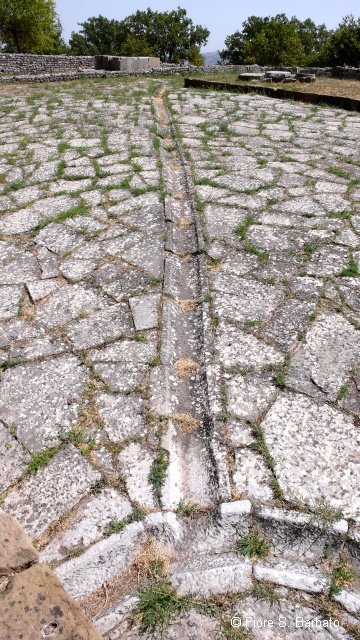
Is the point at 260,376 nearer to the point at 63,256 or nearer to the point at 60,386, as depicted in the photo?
the point at 60,386

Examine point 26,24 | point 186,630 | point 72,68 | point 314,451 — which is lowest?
point 186,630

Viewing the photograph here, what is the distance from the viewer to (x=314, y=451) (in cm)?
206

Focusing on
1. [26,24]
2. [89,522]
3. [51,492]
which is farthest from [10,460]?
[26,24]

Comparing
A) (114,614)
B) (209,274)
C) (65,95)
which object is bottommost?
(114,614)

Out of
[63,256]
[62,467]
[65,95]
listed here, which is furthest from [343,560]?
[65,95]

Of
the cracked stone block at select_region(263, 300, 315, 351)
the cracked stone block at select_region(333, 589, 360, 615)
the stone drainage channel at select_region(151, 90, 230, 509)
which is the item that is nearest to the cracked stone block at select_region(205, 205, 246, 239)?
the stone drainage channel at select_region(151, 90, 230, 509)

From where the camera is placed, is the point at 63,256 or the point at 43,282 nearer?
the point at 43,282

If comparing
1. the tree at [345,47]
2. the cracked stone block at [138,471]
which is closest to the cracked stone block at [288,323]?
the cracked stone block at [138,471]

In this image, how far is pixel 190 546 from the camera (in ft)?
5.82

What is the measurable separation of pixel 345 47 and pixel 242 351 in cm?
2735

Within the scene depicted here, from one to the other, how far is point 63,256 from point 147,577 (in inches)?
100

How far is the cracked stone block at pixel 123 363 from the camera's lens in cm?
244

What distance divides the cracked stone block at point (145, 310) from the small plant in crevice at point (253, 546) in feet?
4.49

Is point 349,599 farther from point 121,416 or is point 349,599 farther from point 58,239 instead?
point 58,239
